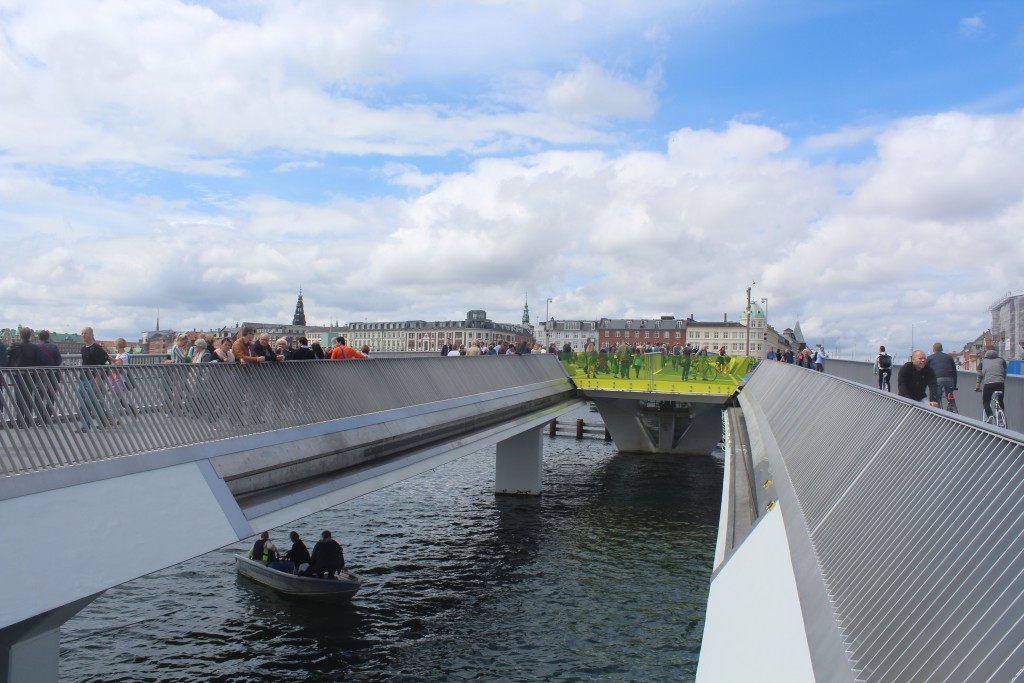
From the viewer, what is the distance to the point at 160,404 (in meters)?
9.60

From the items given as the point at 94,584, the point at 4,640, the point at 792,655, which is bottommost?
the point at 4,640

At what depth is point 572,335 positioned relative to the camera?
637ft

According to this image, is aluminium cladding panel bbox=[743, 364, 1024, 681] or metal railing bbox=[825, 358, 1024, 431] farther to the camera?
metal railing bbox=[825, 358, 1024, 431]

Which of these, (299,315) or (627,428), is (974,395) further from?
(299,315)

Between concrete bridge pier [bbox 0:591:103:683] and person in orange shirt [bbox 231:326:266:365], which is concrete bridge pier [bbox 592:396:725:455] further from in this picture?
concrete bridge pier [bbox 0:591:103:683]

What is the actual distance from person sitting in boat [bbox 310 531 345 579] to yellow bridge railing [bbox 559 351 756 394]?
65.2ft

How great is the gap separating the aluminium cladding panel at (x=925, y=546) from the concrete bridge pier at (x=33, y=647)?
657cm

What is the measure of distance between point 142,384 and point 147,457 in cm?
103

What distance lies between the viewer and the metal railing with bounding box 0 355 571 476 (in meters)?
7.77

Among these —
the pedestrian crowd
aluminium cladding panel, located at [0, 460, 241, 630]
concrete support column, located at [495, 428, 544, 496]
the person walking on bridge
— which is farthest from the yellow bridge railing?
aluminium cladding panel, located at [0, 460, 241, 630]

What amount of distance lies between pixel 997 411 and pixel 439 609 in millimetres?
11814

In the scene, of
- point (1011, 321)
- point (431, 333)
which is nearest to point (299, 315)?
point (431, 333)

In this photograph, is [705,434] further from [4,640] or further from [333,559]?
[4,640]

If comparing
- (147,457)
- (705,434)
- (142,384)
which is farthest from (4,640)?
(705,434)
